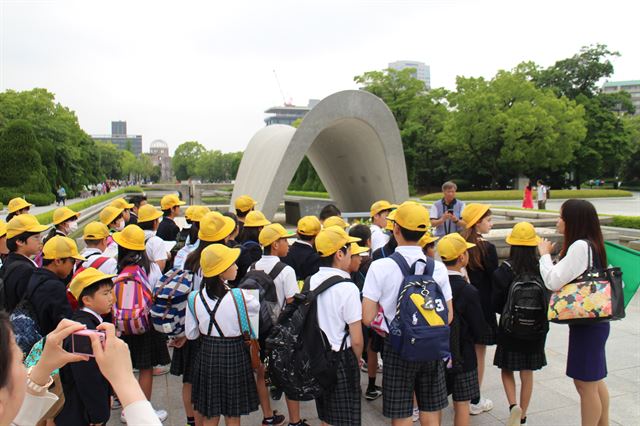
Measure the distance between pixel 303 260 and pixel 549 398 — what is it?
2.38m

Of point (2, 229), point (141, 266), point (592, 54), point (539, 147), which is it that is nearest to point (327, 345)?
point (141, 266)

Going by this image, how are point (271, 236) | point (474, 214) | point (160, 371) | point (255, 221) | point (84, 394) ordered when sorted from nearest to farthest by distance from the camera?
point (84, 394), point (271, 236), point (474, 214), point (255, 221), point (160, 371)

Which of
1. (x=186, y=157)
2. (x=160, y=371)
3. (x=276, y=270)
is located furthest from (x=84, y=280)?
(x=186, y=157)

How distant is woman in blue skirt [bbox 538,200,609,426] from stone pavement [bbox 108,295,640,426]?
542 millimetres

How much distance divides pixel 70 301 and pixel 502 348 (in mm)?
3096

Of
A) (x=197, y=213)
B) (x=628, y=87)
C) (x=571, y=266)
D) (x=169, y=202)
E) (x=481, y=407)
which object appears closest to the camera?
(x=571, y=266)

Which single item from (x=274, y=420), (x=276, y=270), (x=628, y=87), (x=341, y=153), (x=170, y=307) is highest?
(x=628, y=87)

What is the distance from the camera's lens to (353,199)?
54.8ft

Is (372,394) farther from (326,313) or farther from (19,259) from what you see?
(19,259)

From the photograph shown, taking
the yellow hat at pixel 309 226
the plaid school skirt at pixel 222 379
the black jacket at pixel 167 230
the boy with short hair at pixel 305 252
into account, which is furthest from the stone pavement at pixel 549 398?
the black jacket at pixel 167 230

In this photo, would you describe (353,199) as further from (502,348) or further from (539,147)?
(539,147)

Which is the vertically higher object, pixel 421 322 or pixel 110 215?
pixel 110 215

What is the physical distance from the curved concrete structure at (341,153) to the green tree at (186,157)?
267 feet

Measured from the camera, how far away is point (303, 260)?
4.25 meters
